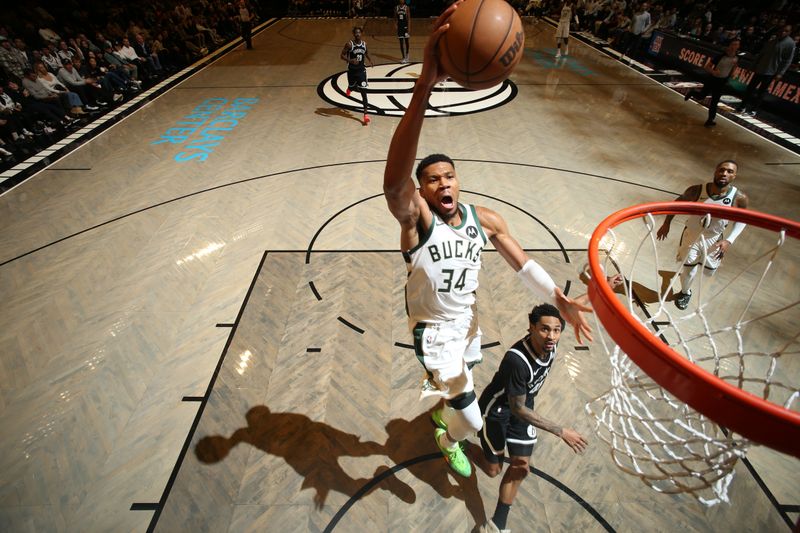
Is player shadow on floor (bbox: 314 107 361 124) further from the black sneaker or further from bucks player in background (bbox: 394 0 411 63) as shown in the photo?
the black sneaker

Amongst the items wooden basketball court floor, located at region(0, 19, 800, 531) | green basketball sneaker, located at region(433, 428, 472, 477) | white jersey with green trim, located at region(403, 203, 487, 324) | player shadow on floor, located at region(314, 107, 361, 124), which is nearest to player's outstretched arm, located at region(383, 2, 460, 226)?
white jersey with green trim, located at region(403, 203, 487, 324)

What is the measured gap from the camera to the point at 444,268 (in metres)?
2.28

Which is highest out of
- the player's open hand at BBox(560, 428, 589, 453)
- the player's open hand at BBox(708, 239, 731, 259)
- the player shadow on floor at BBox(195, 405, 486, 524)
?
the player's open hand at BBox(708, 239, 731, 259)

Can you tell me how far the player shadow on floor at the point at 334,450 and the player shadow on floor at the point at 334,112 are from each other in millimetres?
6980

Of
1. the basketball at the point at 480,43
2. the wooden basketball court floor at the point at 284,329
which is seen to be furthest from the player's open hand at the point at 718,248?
the basketball at the point at 480,43

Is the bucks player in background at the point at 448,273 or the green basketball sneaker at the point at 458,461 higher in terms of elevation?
the bucks player in background at the point at 448,273

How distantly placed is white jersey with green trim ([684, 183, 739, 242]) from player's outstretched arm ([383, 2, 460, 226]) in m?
3.16

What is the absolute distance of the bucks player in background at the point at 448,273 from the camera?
2.22 metres

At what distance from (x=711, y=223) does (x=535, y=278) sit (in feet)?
8.91

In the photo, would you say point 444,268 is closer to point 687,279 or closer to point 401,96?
point 687,279

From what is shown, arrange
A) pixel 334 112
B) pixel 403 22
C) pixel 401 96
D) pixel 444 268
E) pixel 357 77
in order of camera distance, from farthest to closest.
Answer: pixel 403 22
pixel 401 96
pixel 334 112
pixel 357 77
pixel 444 268

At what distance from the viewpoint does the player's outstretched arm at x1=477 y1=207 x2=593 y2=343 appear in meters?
2.12

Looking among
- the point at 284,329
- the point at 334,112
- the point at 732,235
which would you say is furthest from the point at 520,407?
the point at 334,112

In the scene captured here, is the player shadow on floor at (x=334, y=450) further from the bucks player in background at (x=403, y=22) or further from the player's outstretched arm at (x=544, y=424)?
the bucks player in background at (x=403, y=22)
